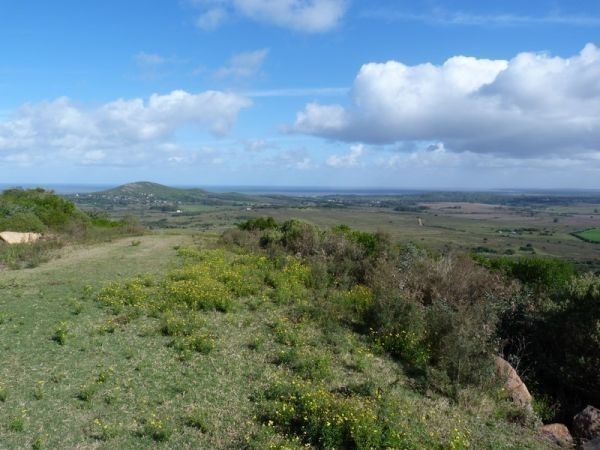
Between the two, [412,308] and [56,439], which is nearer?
[56,439]

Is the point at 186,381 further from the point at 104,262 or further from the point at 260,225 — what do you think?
the point at 260,225

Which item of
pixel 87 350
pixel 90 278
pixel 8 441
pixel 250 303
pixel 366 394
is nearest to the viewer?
pixel 8 441

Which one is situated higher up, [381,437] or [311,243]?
[311,243]

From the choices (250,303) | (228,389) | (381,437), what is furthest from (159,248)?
(381,437)

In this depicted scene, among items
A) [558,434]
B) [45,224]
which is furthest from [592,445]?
[45,224]

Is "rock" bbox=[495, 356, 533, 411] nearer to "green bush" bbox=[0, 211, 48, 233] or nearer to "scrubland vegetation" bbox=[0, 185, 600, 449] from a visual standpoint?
"scrubland vegetation" bbox=[0, 185, 600, 449]

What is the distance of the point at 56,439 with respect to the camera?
6.46 metres

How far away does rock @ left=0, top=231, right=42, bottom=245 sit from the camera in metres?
23.6

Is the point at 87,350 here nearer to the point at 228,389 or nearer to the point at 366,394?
the point at 228,389

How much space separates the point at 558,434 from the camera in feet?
25.6

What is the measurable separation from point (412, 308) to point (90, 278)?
1057 cm

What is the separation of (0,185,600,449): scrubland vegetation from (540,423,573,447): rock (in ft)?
0.57

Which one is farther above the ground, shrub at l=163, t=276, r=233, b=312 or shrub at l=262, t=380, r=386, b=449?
shrub at l=163, t=276, r=233, b=312

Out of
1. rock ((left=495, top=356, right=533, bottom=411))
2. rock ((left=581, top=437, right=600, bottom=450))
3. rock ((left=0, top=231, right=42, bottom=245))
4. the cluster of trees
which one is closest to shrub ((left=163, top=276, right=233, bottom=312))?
the cluster of trees
